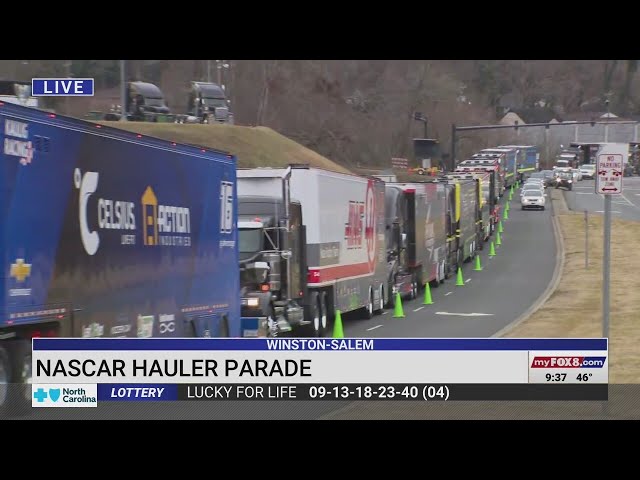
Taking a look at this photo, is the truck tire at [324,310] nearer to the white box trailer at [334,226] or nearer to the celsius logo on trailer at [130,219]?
the white box trailer at [334,226]

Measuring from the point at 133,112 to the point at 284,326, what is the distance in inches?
769

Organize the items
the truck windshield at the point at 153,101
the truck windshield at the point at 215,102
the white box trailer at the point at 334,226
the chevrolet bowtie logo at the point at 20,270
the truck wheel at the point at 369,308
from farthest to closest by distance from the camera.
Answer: the truck windshield at the point at 215,102 → the truck windshield at the point at 153,101 → the truck wheel at the point at 369,308 → the white box trailer at the point at 334,226 → the chevrolet bowtie logo at the point at 20,270

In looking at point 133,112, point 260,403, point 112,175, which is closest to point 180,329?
point 112,175

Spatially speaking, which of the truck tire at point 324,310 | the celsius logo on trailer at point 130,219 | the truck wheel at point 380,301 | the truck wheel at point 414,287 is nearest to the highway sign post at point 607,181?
the celsius logo on trailer at point 130,219

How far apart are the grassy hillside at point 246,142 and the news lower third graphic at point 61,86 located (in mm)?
26535

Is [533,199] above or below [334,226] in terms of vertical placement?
above

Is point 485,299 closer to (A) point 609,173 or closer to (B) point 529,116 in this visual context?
(B) point 529,116

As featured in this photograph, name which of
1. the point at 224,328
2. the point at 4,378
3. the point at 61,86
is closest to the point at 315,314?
the point at 224,328

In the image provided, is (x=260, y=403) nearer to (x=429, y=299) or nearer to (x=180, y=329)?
(x=180, y=329)

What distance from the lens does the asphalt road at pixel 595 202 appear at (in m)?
46.4

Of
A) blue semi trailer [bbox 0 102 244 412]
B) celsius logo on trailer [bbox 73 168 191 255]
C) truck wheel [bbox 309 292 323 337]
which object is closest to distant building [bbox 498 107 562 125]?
truck wheel [bbox 309 292 323 337]

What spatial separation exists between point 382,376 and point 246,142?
3546 cm

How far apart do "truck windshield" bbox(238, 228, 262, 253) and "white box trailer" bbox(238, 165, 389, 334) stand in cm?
31

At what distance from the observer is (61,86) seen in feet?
46.5
